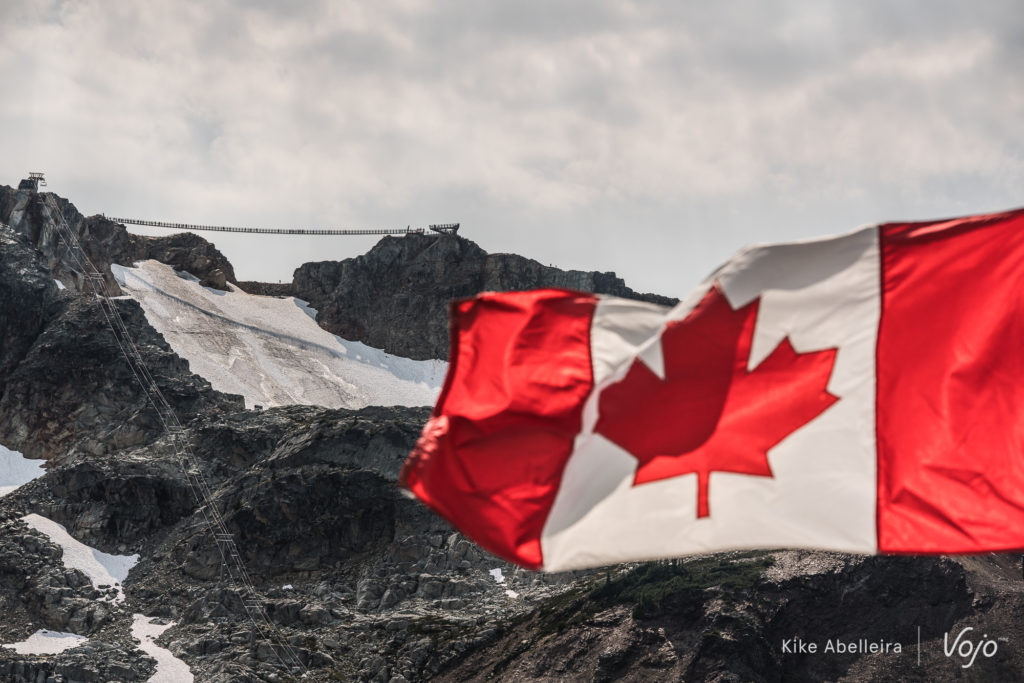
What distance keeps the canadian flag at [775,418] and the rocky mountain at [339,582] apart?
169 ft

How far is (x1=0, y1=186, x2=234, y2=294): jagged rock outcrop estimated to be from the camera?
374 feet

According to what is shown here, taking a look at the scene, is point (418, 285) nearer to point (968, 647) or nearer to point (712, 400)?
point (968, 647)

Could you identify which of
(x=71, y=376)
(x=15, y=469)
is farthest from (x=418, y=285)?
(x=15, y=469)

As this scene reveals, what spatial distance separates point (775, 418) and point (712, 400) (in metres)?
0.78

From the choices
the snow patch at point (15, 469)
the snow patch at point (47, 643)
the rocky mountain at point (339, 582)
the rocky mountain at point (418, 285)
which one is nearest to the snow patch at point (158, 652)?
the rocky mountain at point (339, 582)

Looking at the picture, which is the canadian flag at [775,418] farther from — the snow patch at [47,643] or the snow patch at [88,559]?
the snow patch at [88,559]

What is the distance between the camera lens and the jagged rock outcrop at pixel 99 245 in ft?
374

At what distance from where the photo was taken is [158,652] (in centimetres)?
6794

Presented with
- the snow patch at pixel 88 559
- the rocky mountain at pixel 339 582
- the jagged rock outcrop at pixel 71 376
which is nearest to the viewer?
the rocky mountain at pixel 339 582

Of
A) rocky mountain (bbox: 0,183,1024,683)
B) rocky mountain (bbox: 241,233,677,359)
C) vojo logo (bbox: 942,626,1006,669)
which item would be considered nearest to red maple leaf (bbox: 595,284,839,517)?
rocky mountain (bbox: 0,183,1024,683)

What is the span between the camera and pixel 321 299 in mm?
134000

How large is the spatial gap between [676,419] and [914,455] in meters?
2.76

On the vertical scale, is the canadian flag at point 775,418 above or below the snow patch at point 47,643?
above

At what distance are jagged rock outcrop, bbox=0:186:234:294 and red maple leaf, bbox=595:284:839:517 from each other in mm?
105480
